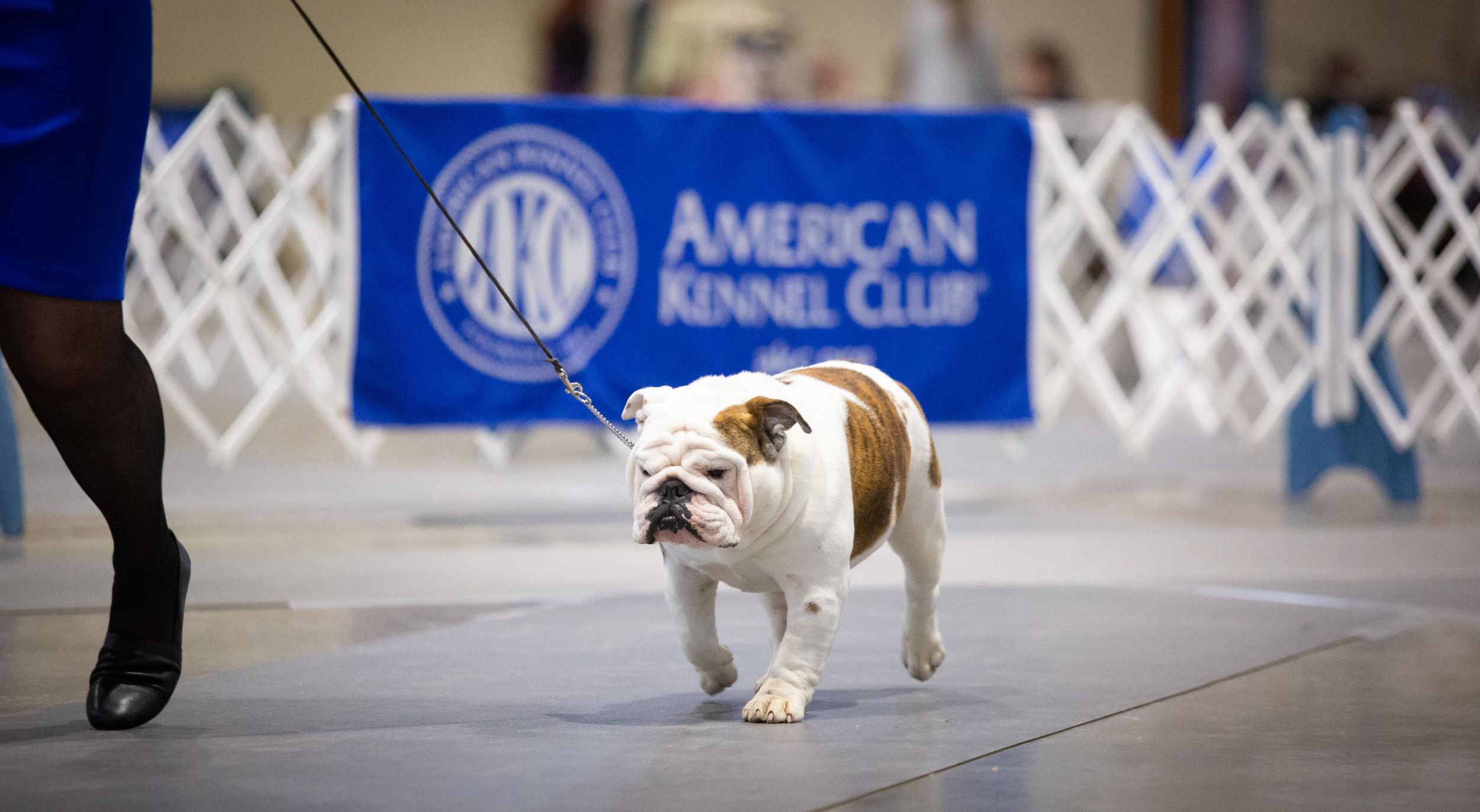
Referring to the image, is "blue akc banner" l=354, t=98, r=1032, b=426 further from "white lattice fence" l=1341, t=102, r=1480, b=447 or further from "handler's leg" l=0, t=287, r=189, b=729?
"handler's leg" l=0, t=287, r=189, b=729

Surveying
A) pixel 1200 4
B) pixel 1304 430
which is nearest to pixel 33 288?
pixel 1304 430

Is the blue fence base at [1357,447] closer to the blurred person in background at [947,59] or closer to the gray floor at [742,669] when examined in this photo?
the gray floor at [742,669]

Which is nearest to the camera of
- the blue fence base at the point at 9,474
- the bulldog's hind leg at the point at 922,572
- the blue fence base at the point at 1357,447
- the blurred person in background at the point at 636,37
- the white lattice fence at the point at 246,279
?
the bulldog's hind leg at the point at 922,572

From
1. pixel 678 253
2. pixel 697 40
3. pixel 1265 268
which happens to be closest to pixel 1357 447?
pixel 1265 268

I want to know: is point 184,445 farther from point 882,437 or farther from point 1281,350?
point 1281,350

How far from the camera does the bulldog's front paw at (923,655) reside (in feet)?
7.63

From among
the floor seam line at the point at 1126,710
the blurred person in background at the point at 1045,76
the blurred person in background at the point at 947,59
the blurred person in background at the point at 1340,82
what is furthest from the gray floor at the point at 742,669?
the blurred person in background at the point at 1340,82

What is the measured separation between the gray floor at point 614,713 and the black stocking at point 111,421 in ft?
0.55

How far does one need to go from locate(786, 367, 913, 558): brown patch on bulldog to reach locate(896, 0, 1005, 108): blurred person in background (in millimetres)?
6970

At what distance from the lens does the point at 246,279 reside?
25.9 feet

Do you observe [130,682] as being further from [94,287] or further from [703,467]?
[703,467]

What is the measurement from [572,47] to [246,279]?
17.6 ft

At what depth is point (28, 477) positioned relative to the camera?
194 inches

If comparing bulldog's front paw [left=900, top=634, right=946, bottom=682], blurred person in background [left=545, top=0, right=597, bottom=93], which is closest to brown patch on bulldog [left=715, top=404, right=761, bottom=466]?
bulldog's front paw [left=900, top=634, right=946, bottom=682]
